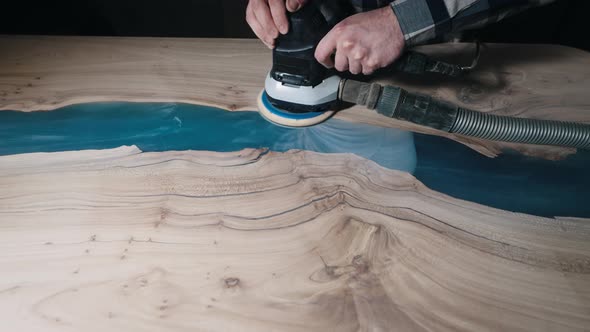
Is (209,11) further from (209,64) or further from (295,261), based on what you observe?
(295,261)

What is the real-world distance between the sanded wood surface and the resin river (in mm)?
37

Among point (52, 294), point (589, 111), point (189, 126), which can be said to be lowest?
point (52, 294)

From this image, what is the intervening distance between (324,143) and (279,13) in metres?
0.26

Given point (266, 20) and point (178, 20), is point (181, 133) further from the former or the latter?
point (178, 20)

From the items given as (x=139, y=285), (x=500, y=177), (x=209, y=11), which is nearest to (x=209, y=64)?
(x=139, y=285)

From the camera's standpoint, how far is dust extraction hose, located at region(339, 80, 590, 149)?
719 millimetres

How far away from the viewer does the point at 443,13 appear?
0.68 metres

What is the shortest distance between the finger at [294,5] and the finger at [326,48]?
69mm

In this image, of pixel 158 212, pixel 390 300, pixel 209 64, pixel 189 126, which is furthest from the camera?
pixel 209 64

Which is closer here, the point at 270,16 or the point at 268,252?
the point at 268,252

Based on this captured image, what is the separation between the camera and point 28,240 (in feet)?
2.00

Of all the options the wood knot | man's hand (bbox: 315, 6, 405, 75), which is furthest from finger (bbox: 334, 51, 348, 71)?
the wood knot

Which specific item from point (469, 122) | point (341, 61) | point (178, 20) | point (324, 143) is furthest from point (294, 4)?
point (178, 20)

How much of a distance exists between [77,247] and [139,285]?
0.44ft
